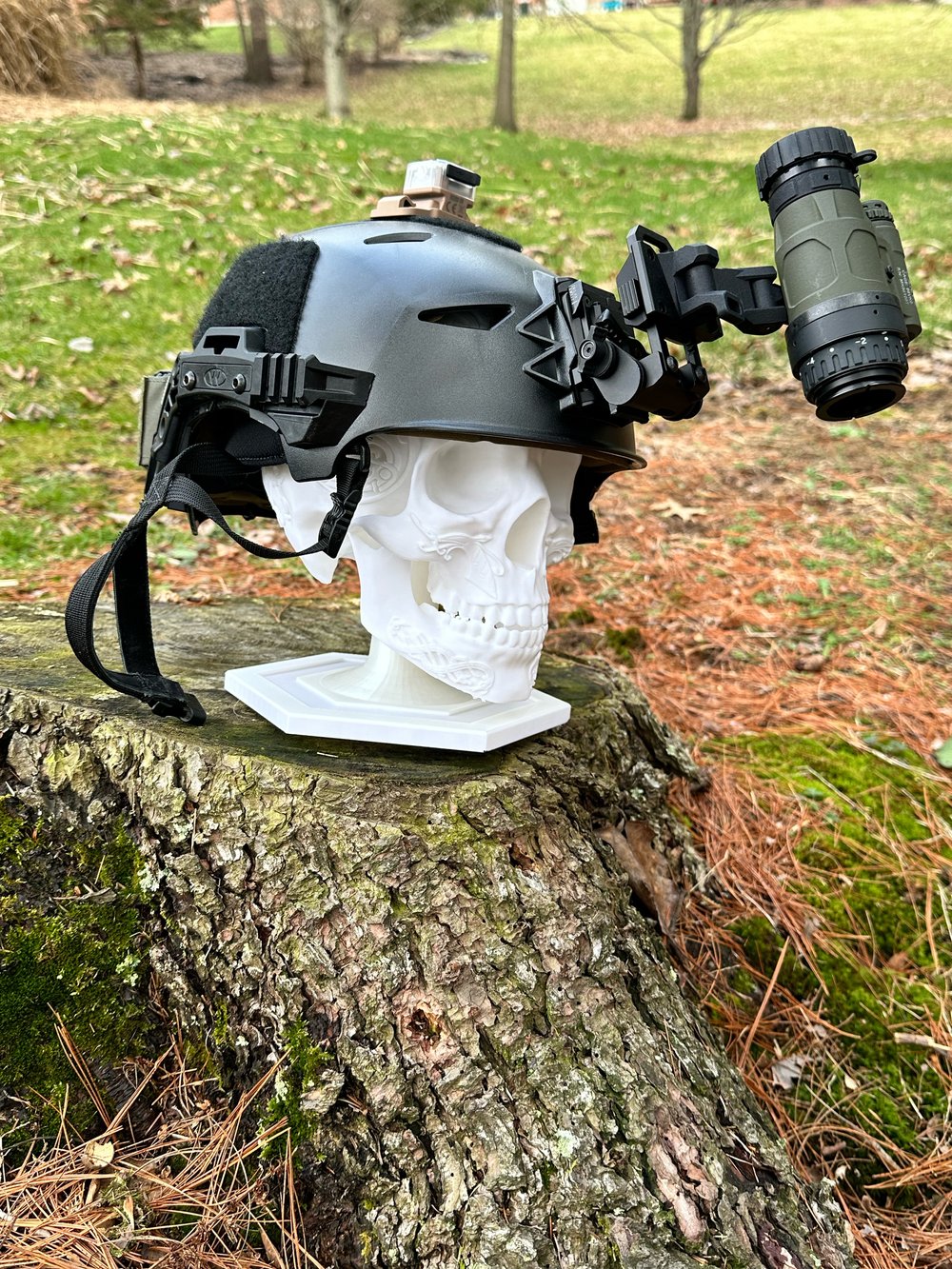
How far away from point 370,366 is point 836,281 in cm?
83

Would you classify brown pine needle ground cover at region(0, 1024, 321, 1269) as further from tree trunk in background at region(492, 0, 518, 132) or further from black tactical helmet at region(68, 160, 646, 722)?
tree trunk in background at region(492, 0, 518, 132)

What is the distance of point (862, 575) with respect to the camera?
4.13 metres

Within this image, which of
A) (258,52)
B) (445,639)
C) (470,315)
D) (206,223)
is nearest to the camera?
(470,315)

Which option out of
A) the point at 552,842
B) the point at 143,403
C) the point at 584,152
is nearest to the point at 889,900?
the point at 552,842

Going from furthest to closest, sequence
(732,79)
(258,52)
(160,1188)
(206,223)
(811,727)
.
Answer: (732,79)
(258,52)
(206,223)
(811,727)
(160,1188)

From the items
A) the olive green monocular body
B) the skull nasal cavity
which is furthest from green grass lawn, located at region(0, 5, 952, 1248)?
the olive green monocular body

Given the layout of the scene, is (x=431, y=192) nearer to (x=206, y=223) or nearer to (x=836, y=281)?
(x=836, y=281)

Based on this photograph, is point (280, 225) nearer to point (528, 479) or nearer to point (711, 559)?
point (711, 559)

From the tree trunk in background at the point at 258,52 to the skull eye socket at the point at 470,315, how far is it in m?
26.0

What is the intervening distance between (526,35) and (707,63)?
1177cm

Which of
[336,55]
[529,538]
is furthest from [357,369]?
[336,55]

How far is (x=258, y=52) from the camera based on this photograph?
2405 cm

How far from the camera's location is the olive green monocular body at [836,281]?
1.57 meters

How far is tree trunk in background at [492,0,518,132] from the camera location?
52.5 feet
